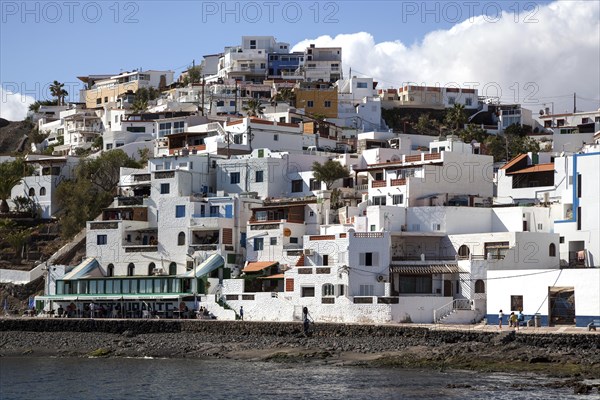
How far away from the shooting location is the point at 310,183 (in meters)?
82.2

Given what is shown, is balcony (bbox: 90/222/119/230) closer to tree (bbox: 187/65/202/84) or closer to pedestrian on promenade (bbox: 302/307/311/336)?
pedestrian on promenade (bbox: 302/307/311/336)

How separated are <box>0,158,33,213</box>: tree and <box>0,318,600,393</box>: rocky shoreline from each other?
2183cm

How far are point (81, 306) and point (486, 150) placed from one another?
35826 mm

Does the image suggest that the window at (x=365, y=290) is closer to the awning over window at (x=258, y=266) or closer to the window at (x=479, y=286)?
the window at (x=479, y=286)

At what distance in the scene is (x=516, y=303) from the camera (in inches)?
2378

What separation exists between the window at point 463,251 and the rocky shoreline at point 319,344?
908cm

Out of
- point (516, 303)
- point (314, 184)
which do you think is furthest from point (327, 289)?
point (314, 184)

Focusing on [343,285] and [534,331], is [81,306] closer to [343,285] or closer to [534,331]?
[343,285]

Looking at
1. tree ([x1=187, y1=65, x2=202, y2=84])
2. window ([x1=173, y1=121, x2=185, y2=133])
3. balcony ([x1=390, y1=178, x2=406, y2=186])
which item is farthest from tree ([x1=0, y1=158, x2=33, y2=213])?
tree ([x1=187, y1=65, x2=202, y2=84])

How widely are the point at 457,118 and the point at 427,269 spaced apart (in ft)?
157

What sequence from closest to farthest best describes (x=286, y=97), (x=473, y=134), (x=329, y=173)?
(x=329, y=173), (x=473, y=134), (x=286, y=97)

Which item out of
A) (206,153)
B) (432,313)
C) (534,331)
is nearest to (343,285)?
(432,313)

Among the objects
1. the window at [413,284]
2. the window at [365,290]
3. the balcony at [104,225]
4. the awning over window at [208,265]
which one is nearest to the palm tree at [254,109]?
the balcony at [104,225]

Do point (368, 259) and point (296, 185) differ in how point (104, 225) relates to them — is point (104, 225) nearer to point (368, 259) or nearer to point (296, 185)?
point (296, 185)
